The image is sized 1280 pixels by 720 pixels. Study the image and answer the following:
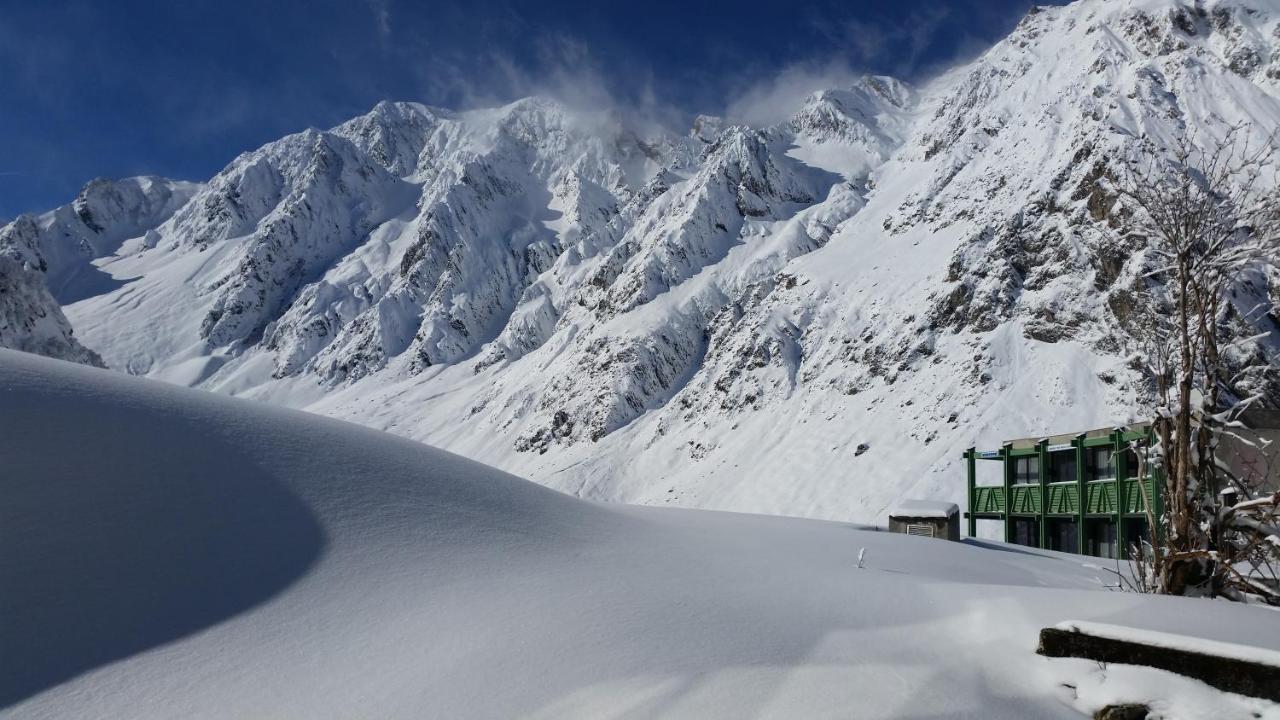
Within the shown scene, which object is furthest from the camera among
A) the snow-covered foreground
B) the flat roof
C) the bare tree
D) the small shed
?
the flat roof

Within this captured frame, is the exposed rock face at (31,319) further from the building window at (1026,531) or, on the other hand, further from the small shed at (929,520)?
the building window at (1026,531)

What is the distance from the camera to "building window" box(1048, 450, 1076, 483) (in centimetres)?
2262

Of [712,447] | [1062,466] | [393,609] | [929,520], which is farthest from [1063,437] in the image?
[712,447]

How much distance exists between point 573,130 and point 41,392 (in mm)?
202940

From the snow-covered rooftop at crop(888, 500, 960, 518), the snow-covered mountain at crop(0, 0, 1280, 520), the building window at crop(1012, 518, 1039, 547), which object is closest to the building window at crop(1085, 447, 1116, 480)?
the building window at crop(1012, 518, 1039, 547)

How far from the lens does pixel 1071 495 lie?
22016 millimetres

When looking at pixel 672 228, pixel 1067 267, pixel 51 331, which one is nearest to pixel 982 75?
pixel 672 228

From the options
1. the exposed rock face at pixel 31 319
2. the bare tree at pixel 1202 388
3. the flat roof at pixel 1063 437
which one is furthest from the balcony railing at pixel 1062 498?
the exposed rock face at pixel 31 319

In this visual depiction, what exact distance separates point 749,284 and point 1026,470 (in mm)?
68204

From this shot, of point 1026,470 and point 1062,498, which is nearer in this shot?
point 1062,498

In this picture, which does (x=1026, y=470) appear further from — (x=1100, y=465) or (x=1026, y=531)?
(x=1100, y=465)

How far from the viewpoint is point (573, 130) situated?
198m

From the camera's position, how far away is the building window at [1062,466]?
74.2ft

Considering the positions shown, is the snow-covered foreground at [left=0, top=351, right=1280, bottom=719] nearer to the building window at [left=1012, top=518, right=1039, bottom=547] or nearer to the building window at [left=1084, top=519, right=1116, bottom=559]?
the building window at [left=1084, top=519, right=1116, bottom=559]
